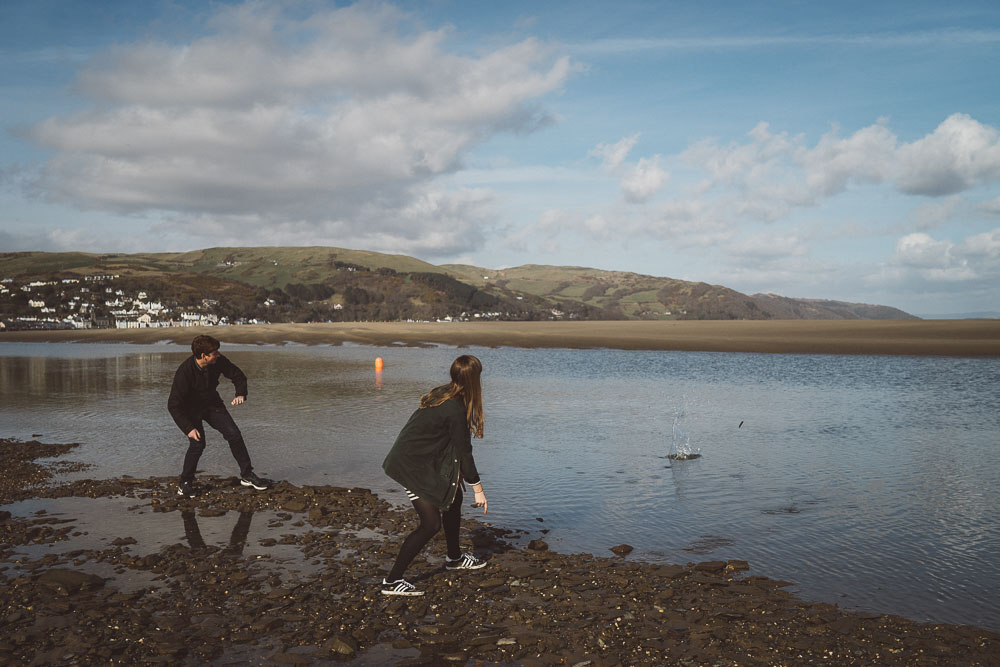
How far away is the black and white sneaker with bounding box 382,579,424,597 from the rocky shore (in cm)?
10

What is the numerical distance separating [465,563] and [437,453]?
1396 mm

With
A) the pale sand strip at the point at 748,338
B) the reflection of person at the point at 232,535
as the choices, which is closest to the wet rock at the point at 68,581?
the reflection of person at the point at 232,535

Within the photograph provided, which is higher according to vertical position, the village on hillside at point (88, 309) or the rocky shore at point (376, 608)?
the village on hillside at point (88, 309)

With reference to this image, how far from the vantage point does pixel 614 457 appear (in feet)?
43.3

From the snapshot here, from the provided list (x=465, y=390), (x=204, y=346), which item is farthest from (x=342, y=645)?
(x=204, y=346)

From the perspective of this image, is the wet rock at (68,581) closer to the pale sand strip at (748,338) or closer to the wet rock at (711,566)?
the wet rock at (711,566)

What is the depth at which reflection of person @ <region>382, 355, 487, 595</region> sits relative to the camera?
6719 mm

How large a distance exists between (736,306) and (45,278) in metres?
191

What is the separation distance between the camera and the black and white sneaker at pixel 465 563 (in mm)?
7254

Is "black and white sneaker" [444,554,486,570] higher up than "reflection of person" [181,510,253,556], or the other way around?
"black and white sneaker" [444,554,486,570]

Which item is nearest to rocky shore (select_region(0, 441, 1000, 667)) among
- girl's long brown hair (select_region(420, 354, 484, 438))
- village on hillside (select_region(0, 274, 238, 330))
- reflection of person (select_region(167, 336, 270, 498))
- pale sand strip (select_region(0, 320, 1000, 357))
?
reflection of person (select_region(167, 336, 270, 498))

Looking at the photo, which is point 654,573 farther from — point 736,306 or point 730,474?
point 736,306

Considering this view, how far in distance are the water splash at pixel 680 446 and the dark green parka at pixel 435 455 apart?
292 inches

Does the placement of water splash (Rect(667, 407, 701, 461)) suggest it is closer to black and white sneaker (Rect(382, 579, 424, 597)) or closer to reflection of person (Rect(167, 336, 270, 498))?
black and white sneaker (Rect(382, 579, 424, 597))
